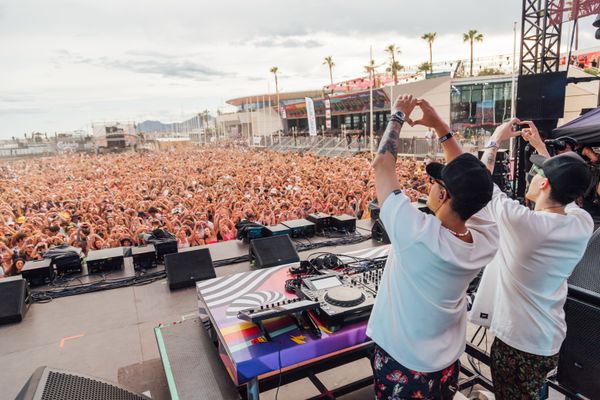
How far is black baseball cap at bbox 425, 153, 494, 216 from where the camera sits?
124cm

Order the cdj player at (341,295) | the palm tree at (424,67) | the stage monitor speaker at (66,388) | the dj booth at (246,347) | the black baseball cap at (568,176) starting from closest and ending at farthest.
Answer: the stage monitor speaker at (66,388), the black baseball cap at (568,176), the dj booth at (246,347), the cdj player at (341,295), the palm tree at (424,67)

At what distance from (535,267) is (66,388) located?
2.03 metres

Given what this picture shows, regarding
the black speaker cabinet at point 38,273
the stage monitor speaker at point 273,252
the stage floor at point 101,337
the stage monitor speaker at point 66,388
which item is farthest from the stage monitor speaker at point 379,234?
the black speaker cabinet at point 38,273

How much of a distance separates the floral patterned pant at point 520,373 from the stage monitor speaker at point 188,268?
2.90m

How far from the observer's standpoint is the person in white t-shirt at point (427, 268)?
1249mm

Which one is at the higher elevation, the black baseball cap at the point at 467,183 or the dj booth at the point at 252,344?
the black baseball cap at the point at 467,183

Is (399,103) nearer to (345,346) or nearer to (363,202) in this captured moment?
(345,346)

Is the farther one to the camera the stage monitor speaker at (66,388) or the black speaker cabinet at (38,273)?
the black speaker cabinet at (38,273)

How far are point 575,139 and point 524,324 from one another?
155 inches

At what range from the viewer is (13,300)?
10.9 ft

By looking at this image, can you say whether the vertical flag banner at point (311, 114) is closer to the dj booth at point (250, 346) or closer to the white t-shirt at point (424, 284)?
the dj booth at point (250, 346)

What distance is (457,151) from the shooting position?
5.80 feet

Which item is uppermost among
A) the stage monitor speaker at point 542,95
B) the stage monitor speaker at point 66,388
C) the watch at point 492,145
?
the stage monitor speaker at point 542,95

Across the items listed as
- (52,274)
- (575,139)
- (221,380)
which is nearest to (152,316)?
(52,274)
